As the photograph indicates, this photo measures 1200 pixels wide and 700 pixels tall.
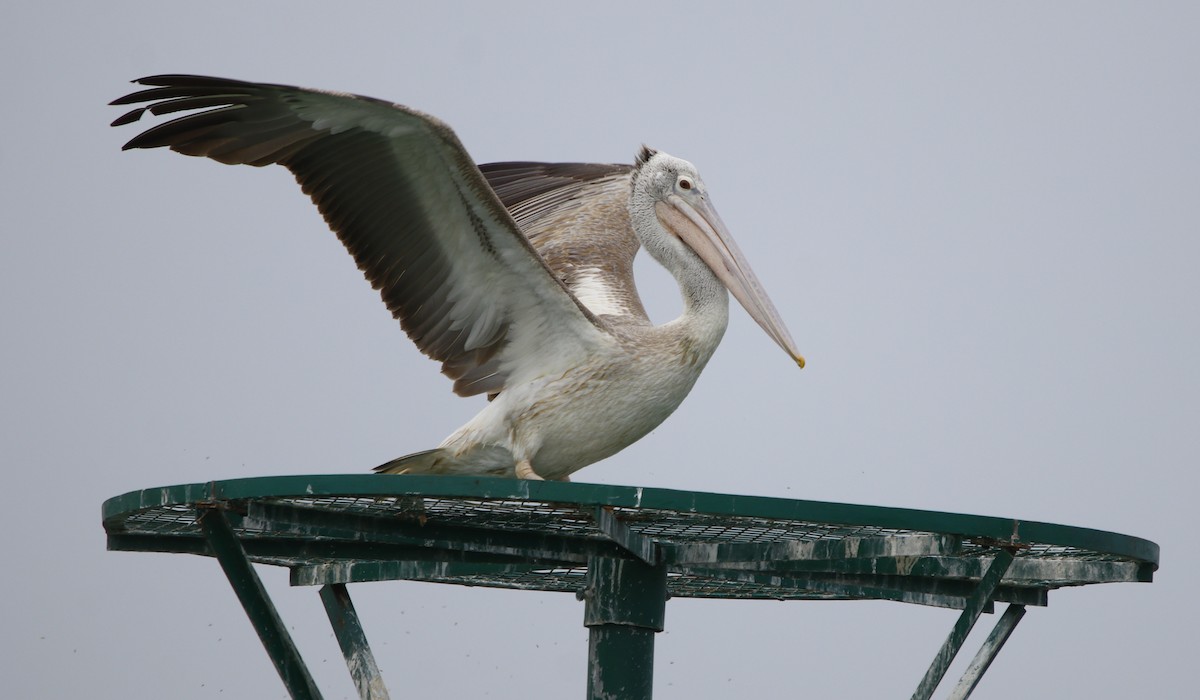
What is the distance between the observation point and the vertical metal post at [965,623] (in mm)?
5172

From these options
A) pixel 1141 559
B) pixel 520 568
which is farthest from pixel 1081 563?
pixel 520 568

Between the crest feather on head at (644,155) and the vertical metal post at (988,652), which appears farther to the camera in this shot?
the crest feather on head at (644,155)

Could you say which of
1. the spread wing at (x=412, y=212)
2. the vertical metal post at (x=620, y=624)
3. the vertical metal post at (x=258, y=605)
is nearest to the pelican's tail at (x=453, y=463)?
the spread wing at (x=412, y=212)

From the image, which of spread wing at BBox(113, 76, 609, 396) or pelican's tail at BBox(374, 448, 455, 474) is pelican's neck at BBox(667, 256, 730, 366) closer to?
spread wing at BBox(113, 76, 609, 396)

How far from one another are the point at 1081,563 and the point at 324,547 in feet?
10.4

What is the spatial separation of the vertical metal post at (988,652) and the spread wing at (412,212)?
7.47ft

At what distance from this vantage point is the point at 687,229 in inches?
323

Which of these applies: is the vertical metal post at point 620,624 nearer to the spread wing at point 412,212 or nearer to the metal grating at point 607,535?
the metal grating at point 607,535

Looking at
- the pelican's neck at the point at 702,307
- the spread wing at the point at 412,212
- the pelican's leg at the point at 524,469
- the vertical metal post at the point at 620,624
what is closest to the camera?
the vertical metal post at the point at 620,624

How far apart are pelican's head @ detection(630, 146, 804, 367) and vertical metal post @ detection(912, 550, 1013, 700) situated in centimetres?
222

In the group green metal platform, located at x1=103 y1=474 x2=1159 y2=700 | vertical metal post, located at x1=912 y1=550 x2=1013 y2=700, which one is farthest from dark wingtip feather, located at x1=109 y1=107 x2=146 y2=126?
vertical metal post, located at x1=912 y1=550 x2=1013 y2=700

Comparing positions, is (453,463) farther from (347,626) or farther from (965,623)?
(965,623)

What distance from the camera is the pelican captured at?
21.9 ft

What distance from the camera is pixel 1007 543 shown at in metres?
4.90
